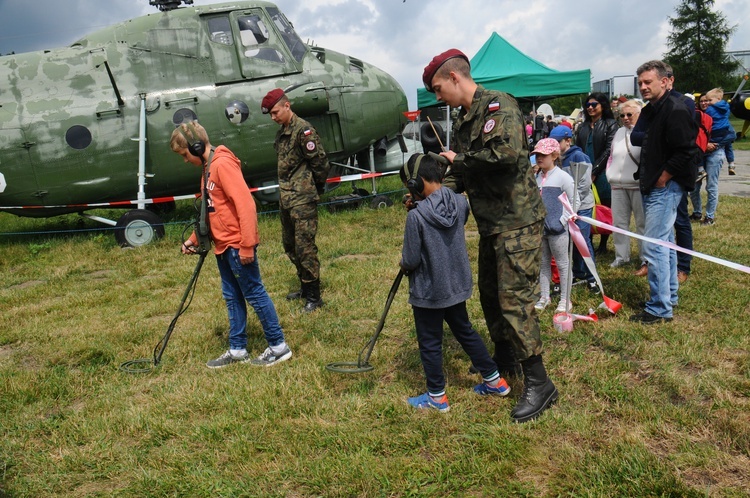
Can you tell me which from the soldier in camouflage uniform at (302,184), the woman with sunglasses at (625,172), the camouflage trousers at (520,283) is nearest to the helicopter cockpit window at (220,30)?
the soldier in camouflage uniform at (302,184)

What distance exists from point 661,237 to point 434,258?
2407mm

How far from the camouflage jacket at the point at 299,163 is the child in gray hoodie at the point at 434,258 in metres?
2.27

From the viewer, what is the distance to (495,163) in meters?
3.09

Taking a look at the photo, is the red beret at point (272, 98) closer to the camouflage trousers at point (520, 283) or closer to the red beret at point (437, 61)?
the red beret at point (437, 61)

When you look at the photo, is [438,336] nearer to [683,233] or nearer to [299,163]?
[299,163]

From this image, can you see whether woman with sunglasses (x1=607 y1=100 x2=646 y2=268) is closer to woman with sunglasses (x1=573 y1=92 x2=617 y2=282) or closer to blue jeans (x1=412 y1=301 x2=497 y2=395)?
woman with sunglasses (x1=573 y1=92 x2=617 y2=282)

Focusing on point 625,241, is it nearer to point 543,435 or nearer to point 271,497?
point 543,435

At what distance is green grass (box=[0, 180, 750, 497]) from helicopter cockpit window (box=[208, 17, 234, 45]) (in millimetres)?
5067

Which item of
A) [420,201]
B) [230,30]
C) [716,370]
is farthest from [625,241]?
[230,30]

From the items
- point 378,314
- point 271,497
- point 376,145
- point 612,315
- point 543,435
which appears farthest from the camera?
point 376,145

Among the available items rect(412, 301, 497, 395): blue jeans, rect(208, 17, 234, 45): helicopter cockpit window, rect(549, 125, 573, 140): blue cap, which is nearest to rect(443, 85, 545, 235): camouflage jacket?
rect(412, 301, 497, 395): blue jeans

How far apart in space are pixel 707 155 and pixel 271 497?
28.4 ft

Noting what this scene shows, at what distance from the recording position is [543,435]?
125 inches

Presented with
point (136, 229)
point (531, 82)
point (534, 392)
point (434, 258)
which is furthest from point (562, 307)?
point (531, 82)
